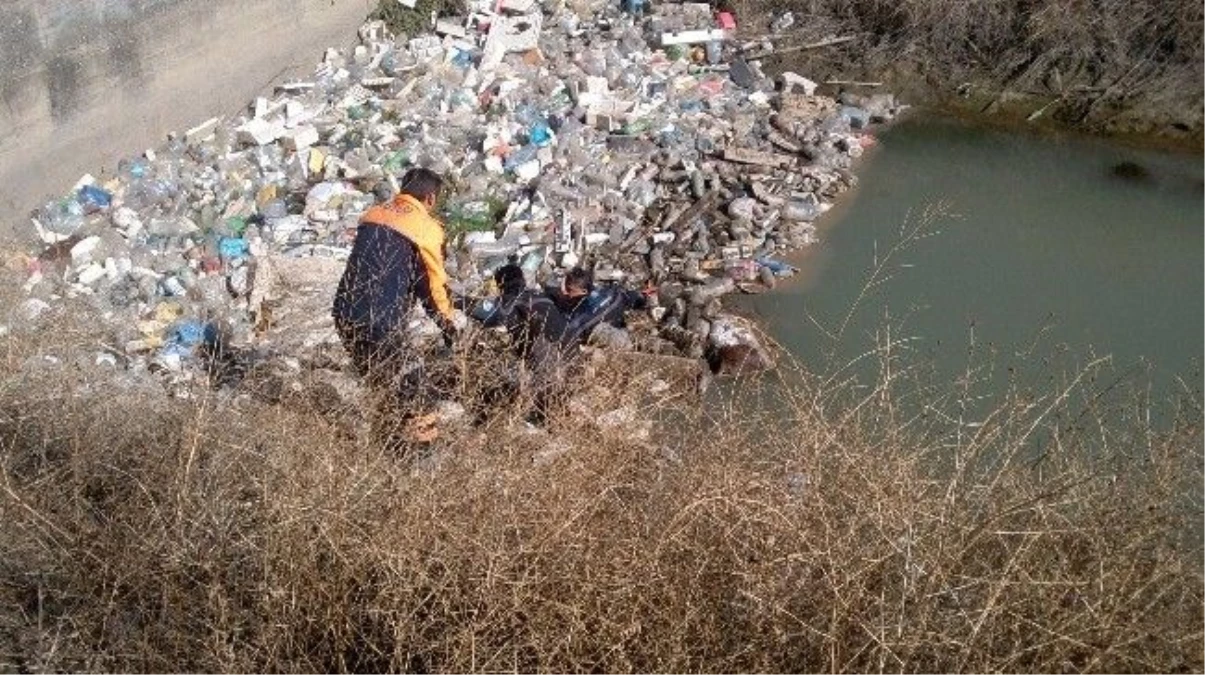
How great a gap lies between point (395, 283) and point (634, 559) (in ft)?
7.32

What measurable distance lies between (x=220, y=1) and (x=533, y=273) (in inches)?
144

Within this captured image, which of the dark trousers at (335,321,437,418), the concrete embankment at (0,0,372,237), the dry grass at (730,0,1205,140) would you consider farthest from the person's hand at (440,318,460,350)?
the dry grass at (730,0,1205,140)

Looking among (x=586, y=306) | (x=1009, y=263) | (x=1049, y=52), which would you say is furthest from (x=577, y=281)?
(x=1049, y=52)

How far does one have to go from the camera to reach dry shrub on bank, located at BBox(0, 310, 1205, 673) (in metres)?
3.08

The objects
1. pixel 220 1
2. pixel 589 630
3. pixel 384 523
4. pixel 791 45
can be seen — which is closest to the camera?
pixel 589 630

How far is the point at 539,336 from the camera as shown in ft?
17.9

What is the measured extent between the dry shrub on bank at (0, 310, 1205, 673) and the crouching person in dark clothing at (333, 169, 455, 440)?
0.97 meters

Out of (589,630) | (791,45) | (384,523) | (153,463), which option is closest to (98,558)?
(153,463)

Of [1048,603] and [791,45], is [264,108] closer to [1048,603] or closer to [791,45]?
[791,45]

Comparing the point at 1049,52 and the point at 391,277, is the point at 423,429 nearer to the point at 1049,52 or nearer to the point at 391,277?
the point at 391,277

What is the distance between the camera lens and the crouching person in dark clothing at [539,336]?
17.0 feet

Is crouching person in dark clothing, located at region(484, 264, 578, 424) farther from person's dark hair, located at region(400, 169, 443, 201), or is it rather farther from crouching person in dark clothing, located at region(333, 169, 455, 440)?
person's dark hair, located at region(400, 169, 443, 201)

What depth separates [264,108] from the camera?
9.60 meters

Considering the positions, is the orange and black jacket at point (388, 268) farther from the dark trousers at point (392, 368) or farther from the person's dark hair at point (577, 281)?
the person's dark hair at point (577, 281)
